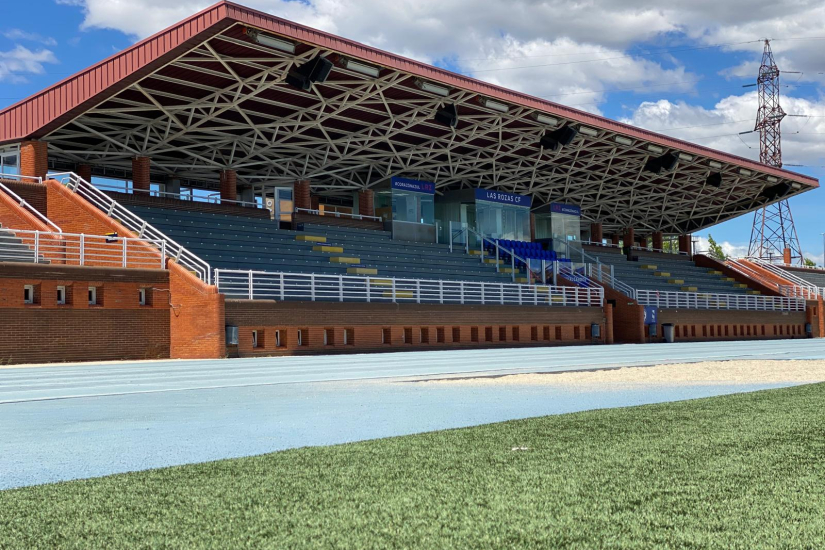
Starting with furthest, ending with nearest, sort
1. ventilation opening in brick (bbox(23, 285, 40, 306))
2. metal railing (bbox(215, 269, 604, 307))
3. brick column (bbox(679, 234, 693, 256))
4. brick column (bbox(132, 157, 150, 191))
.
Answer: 1. brick column (bbox(679, 234, 693, 256))
2. brick column (bbox(132, 157, 150, 191))
3. metal railing (bbox(215, 269, 604, 307))
4. ventilation opening in brick (bbox(23, 285, 40, 306))

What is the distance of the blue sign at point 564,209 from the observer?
Answer: 5353 cm

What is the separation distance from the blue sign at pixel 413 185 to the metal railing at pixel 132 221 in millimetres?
17218

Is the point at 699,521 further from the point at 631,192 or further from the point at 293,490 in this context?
the point at 631,192

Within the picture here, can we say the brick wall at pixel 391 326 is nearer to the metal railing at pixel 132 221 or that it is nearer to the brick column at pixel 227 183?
the metal railing at pixel 132 221

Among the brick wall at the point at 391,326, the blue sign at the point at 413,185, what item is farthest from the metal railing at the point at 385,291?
the blue sign at the point at 413,185

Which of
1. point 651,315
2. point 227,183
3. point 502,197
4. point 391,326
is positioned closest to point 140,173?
point 227,183

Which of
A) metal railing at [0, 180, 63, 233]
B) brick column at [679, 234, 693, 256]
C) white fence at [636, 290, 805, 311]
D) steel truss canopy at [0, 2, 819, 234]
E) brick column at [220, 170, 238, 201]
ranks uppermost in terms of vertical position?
steel truss canopy at [0, 2, 819, 234]

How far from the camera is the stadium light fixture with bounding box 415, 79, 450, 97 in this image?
1224 inches

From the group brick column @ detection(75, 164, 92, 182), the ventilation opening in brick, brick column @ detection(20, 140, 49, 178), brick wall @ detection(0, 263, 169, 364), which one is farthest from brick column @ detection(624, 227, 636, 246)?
the ventilation opening in brick

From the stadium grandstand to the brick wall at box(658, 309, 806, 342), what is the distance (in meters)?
0.14

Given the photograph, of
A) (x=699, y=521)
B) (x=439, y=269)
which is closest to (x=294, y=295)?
(x=439, y=269)

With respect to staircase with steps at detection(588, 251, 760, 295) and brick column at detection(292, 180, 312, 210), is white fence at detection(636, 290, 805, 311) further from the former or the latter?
brick column at detection(292, 180, 312, 210)

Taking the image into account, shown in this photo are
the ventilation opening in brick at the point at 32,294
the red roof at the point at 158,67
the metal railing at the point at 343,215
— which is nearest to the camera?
the ventilation opening in brick at the point at 32,294

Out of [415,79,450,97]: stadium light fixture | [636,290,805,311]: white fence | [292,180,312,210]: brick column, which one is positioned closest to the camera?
[415,79,450,97]: stadium light fixture
